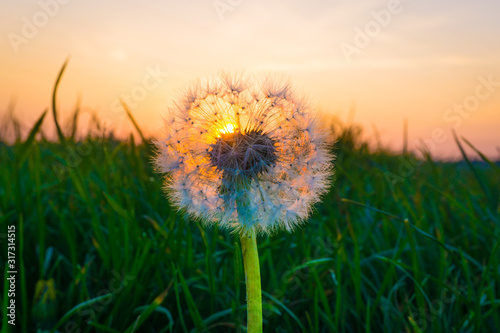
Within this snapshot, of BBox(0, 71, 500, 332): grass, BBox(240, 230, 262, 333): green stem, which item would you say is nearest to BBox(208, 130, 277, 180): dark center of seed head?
BBox(240, 230, 262, 333): green stem

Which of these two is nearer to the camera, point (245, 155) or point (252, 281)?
point (252, 281)

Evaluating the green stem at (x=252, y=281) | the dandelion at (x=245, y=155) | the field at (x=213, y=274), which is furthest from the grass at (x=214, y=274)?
the green stem at (x=252, y=281)

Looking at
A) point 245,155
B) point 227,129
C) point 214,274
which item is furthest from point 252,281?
point 214,274

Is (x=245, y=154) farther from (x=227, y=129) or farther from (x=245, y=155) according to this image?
(x=227, y=129)

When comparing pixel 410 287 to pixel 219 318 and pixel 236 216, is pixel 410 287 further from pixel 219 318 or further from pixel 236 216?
pixel 236 216

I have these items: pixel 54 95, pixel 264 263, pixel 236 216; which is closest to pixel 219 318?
pixel 264 263

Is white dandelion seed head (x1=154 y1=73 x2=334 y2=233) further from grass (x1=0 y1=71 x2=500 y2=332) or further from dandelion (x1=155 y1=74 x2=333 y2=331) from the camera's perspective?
grass (x1=0 y1=71 x2=500 y2=332)

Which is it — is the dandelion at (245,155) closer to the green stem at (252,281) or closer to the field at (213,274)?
the green stem at (252,281)
